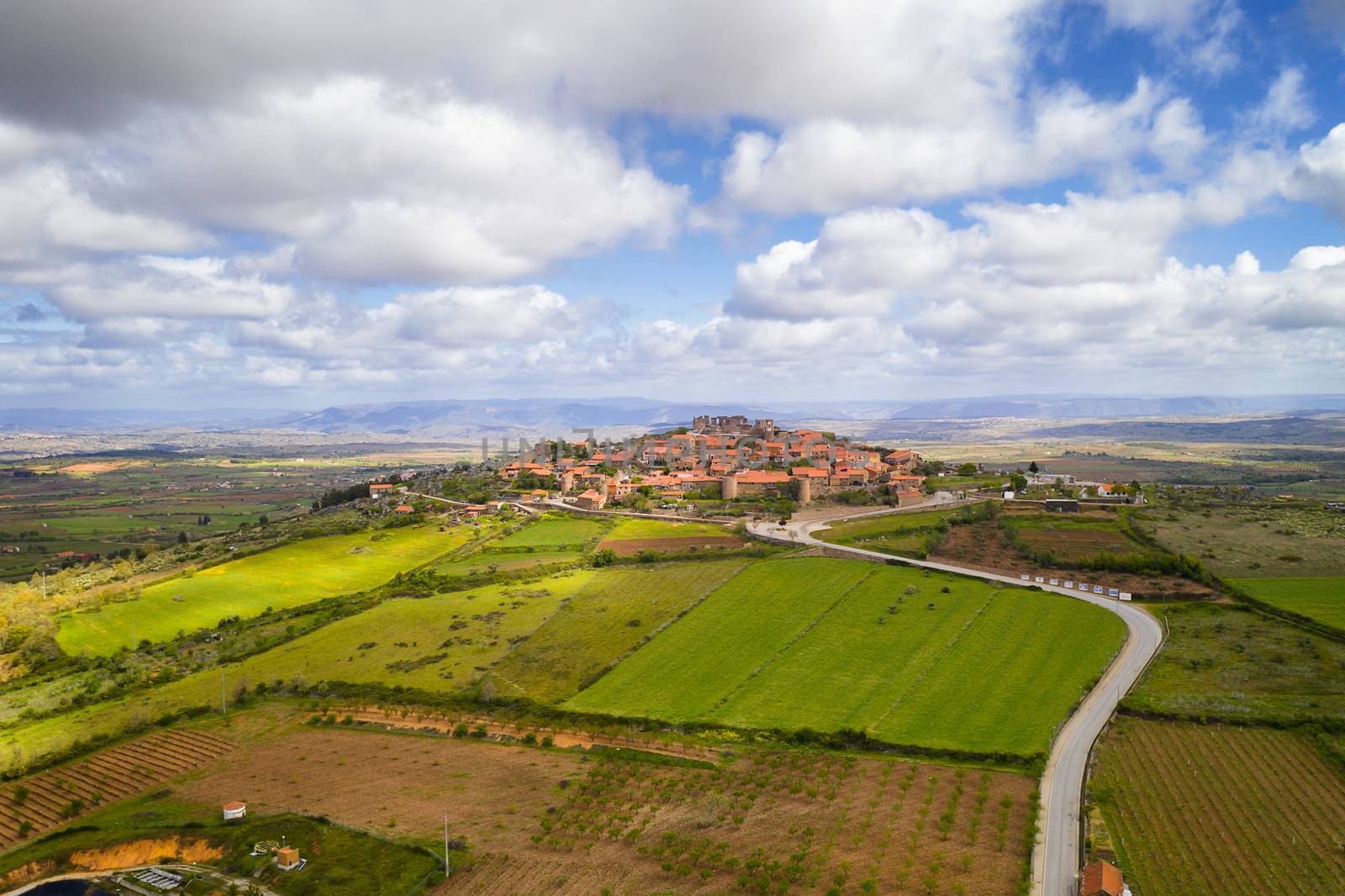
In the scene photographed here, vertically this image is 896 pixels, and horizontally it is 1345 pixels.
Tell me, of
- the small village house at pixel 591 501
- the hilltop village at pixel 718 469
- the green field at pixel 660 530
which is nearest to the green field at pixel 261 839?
the green field at pixel 660 530

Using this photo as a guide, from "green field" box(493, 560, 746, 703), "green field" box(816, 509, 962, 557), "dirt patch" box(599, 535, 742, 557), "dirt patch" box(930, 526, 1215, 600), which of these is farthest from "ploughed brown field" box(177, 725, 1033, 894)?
"green field" box(816, 509, 962, 557)

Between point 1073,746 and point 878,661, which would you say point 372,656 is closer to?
point 878,661

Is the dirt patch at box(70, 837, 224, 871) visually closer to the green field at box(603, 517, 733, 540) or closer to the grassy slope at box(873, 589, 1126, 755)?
the grassy slope at box(873, 589, 1126, 755)

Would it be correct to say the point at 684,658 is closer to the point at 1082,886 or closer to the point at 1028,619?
the point at 1028,619

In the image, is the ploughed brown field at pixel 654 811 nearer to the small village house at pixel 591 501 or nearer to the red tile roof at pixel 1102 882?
the red tile roof at pixel 1102 882

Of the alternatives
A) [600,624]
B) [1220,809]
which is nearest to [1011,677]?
[1220,809]
